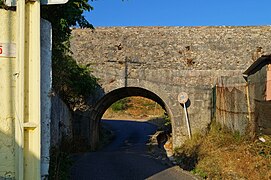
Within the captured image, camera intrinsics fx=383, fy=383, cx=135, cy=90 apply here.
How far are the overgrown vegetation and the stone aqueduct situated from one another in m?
3.80

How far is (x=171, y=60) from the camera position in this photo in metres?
16.3

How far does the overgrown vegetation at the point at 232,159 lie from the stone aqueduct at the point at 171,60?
380cm

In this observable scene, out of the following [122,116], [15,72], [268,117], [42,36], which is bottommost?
[122,116]

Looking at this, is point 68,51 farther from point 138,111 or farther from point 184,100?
point 138,111

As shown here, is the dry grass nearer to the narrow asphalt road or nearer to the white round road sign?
the white round road sign

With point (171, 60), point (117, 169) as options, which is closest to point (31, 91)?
point (117, 169)

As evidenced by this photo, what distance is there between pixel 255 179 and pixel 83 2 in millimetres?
4841

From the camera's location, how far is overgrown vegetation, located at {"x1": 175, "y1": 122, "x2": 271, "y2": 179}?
792 cm

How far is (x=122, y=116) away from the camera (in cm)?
3859

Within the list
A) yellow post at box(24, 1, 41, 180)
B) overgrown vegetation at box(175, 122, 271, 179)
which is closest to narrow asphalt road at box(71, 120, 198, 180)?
overgrown vegetation at box(175, 122, 271, 179)

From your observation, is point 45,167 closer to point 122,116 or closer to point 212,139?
point 212,139

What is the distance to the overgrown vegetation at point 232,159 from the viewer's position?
792cm

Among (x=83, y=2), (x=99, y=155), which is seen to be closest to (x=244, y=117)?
(x=99, y=155)

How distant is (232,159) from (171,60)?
7.89m
